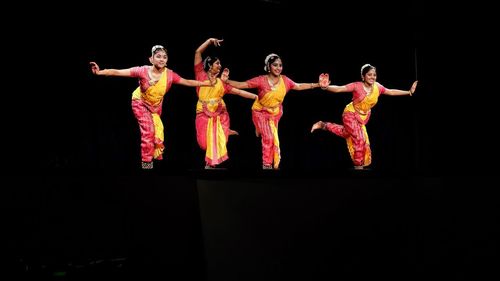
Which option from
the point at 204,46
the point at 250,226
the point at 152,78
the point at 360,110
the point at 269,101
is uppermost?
the point at 204,46

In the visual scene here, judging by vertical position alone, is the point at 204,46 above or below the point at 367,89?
above

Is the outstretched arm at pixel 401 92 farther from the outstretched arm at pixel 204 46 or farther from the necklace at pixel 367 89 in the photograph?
the outstretched arm at pixel 204 46

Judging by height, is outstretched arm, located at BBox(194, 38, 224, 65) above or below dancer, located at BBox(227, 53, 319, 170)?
above

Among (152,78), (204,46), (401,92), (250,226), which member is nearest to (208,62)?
(204,46)

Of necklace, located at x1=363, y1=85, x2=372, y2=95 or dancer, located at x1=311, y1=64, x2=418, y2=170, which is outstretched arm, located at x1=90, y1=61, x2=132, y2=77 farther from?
necklace, located at x1=363, y1=85, x2=372, y2=95

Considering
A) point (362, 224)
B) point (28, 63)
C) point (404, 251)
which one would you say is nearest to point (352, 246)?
point (362, 224)

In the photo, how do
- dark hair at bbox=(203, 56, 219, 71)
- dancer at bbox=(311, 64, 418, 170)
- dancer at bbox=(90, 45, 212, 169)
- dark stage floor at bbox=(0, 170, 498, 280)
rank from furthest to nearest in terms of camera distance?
dancer at bbox=(311, 64, 418, 170)
dark hair at bbox=(203, 56, 219, 71)
dancer at bbox=(90, 45, 212, 169)
dark stage floor at bbox=(0, 170, 498, 280)

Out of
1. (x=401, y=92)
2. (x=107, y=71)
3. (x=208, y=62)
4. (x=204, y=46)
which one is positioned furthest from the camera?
(x=401, y=92)

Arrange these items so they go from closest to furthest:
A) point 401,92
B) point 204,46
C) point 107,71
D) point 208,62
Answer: point 107,71 → point 204,46 → point 208,62 → point 401,92

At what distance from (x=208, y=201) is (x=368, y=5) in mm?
2846

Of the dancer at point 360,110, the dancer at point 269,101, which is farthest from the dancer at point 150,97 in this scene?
the dancer at point 360,110

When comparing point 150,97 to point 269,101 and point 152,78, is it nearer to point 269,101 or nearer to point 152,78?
point 152,78

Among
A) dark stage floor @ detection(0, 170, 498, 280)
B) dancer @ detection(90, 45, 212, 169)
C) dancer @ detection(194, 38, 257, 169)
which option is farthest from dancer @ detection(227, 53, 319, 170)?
dark stage floor @ detection(0, 170, 498, 280)

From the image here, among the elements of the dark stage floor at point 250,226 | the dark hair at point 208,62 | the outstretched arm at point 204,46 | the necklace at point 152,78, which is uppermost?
the outstretched arm at point 204,46
